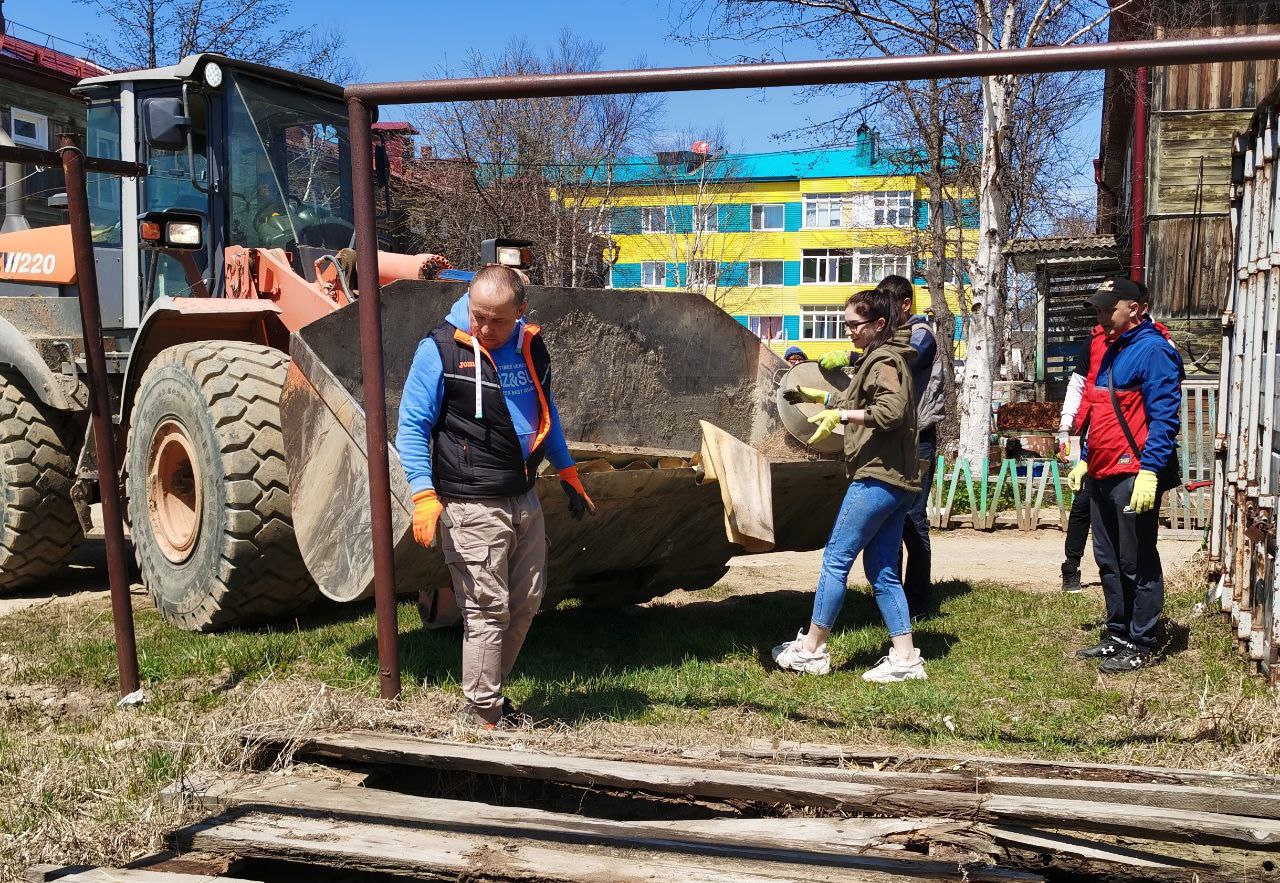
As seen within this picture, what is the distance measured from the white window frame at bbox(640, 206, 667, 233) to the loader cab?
3028 centimetres

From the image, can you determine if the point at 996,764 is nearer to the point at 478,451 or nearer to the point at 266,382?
the point at 478,451

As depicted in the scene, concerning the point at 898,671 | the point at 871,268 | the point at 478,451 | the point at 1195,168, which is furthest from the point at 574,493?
the point at 871,268

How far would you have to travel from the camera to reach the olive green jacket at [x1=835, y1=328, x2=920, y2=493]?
5.18 meters

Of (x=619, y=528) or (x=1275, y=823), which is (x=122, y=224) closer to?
(x=619, y=528)

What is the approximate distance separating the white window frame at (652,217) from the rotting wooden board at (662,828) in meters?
34.6

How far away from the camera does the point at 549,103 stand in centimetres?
2738

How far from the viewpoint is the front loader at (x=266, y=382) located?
513cm

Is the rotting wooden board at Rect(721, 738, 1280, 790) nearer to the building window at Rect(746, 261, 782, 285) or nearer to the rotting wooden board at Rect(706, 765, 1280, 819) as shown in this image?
the rotting wooden board at Rect(706, 765, 1280, 819)

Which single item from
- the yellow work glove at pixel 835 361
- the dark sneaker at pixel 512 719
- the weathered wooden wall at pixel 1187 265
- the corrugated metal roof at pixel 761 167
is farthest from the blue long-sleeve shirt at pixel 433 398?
the corrugated metal roof at pixel 761 167

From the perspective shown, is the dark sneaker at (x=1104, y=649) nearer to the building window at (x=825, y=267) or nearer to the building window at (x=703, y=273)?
the building window at (x=703, y=273)

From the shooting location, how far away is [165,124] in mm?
6570

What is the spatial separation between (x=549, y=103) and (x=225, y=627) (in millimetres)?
23130

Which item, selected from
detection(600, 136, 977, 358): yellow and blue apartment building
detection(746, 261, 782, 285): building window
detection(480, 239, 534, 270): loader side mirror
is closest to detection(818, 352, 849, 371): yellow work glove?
detection(480, 239, 534, 270): loader side mirror

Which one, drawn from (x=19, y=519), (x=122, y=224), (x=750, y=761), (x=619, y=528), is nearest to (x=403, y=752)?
(x=750, y=761)
